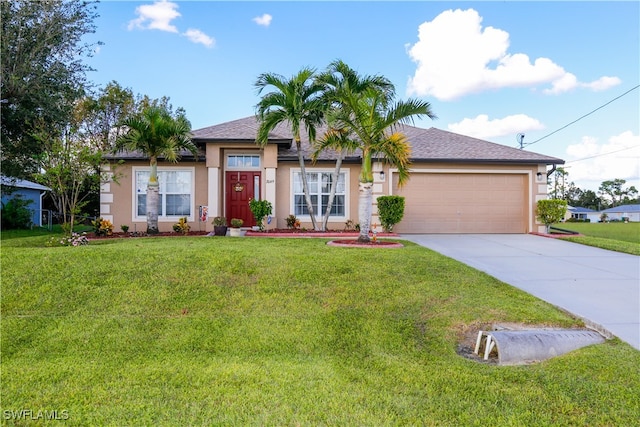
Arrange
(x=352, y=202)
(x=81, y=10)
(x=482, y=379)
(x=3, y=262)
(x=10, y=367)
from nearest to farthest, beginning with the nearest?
(x=482, y=379) < (x=10, y=367) < (x=3, y=262) < (x=81, y=10) < (x=352, y=202)

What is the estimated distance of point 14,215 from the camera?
1803cm

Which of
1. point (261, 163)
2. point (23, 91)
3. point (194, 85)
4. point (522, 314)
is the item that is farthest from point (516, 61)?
point (23, 91)

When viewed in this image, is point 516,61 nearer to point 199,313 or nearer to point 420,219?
point 420,219

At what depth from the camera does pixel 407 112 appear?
950 centimetres

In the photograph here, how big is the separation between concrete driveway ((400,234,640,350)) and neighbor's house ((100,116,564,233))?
6.10 feet

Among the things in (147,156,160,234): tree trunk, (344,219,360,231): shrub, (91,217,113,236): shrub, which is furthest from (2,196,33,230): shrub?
(344,219,360,231): shrub

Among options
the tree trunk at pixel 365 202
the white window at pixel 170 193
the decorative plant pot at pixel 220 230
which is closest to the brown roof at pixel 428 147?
the white window at pixel 170 193

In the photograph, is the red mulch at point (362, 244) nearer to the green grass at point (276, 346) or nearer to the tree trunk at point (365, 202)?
the tree trunk at point (365, 202)

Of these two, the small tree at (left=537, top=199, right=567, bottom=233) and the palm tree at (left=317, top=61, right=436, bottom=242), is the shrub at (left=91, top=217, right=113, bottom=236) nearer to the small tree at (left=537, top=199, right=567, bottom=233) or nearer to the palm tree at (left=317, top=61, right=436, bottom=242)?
the palm tree at (left=317, top=61, right=436, bottom=242)

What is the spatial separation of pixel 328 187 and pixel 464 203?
5.21m

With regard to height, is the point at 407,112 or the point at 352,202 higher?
the point at 407,112

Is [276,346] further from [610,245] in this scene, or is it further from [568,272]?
[610,245]

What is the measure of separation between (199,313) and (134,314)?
910mm

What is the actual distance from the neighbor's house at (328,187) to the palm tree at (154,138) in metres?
1.28
